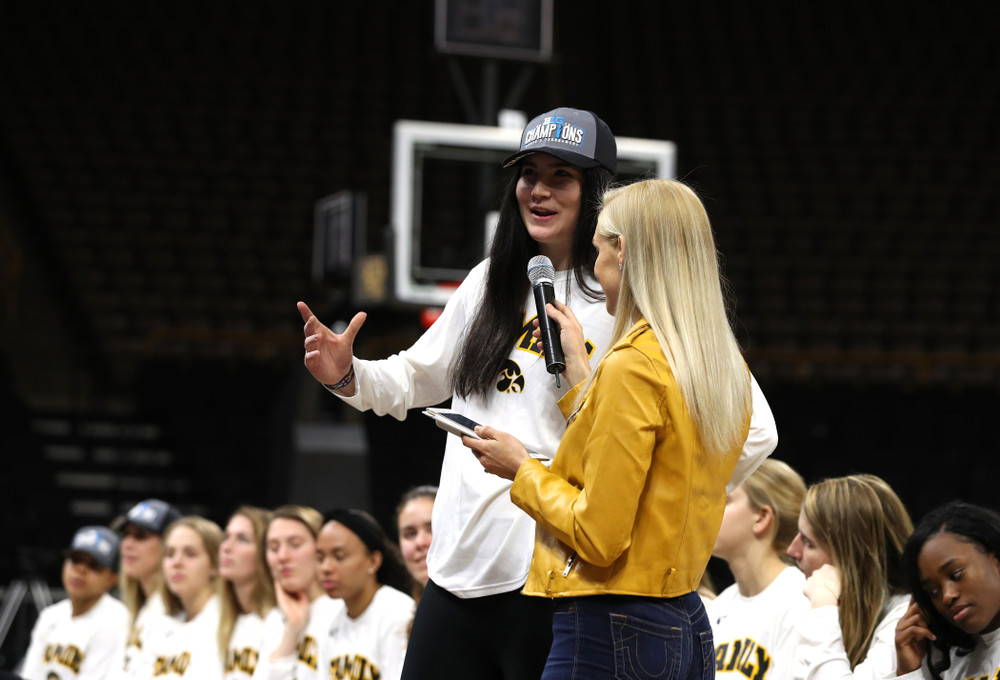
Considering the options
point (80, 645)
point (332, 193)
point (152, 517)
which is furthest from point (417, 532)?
point (332, 193)

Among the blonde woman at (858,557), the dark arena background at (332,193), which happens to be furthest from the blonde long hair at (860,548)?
the dark arena background at (332,193)

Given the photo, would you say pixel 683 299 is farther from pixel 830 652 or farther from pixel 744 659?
pixel 744 659

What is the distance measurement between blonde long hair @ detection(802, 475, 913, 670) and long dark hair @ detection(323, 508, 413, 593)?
160cm

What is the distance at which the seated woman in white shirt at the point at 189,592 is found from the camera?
514 cm

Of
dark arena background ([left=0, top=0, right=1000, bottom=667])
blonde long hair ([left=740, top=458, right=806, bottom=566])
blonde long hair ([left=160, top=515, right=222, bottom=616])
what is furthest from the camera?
dark arena background ([left=0, top=0, right=1000, bottom=667])

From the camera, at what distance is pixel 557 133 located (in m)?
2.56

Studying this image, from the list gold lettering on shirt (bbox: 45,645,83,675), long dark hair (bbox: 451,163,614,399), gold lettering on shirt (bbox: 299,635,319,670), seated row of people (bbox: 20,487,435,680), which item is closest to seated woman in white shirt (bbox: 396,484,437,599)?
seated row of people (bbox: 20,487,435,680)

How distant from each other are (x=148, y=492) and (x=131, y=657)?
4876 mm

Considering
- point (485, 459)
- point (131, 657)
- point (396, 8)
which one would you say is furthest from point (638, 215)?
point (396, 8)

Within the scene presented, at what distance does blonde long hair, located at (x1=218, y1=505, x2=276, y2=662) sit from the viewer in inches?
196

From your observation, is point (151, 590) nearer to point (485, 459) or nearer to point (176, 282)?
point (485, 459)

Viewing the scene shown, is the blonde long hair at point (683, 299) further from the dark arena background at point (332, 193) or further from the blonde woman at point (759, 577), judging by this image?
the dark arena background at point (332, 193)

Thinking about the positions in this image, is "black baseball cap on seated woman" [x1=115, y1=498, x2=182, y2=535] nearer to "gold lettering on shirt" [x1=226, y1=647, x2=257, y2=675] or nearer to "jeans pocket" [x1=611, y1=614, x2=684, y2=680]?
"gold lettering on shirt" [x1=226, y1=647, x2=257, y2=675]

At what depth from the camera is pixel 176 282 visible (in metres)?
12.1
